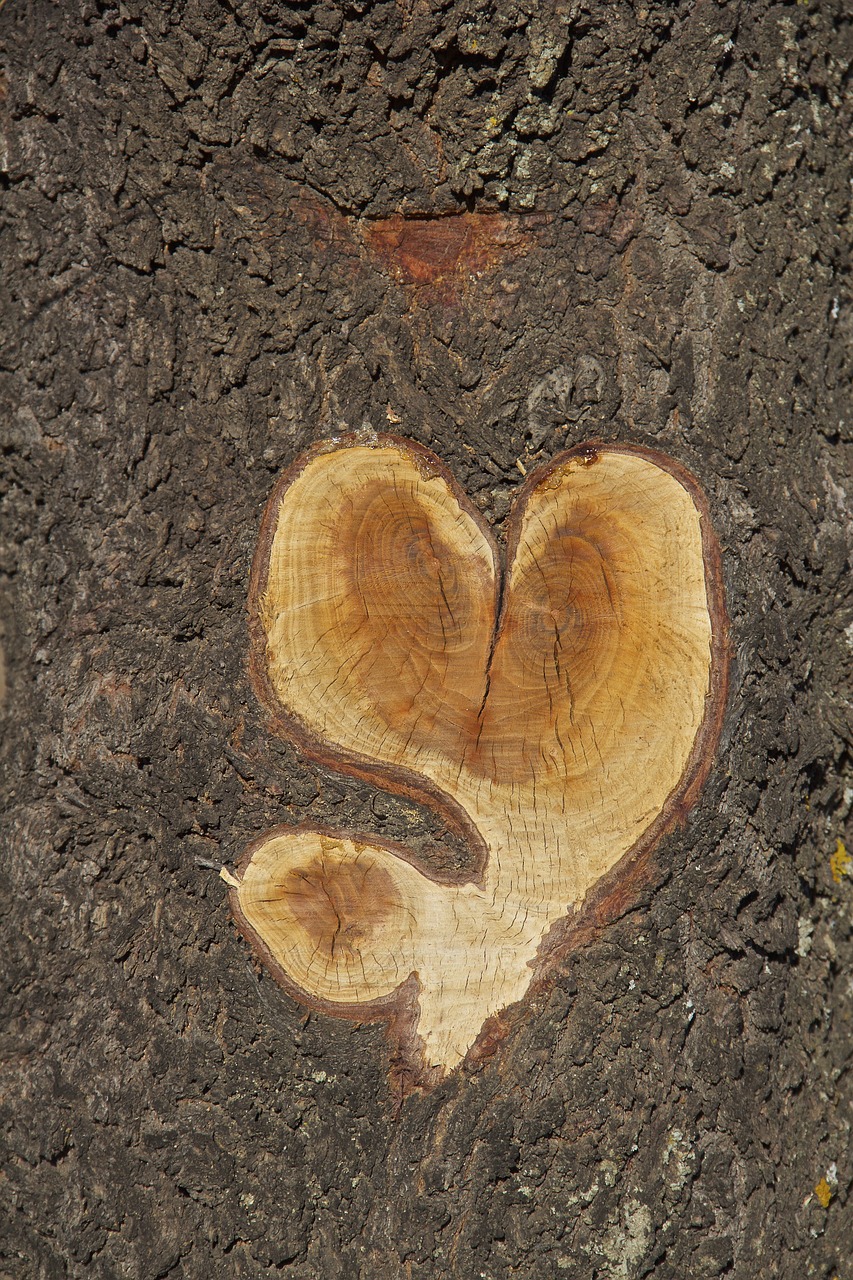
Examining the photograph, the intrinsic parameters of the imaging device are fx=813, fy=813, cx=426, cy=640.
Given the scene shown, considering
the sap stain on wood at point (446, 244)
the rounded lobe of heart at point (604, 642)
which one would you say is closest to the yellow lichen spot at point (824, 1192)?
the rounded lobe of heart at point (604, 642)

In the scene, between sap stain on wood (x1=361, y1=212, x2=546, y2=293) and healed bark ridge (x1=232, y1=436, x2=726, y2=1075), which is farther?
sap stain on wood (x1=361, y1=212, x2=546, y2=293)

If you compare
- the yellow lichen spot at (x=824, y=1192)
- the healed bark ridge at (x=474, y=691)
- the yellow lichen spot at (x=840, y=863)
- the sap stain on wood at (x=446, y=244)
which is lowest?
the yellow lichen spot at (x=824, y=1192)

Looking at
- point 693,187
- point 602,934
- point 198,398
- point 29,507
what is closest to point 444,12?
point 693,187

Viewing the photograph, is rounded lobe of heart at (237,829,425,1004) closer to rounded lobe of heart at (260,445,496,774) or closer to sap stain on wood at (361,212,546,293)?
rounded lobe of heart at (260,445,496,774)

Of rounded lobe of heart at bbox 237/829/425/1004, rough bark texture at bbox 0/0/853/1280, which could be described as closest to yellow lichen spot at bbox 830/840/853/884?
rough bark texture at bbox 0/0/853/1280

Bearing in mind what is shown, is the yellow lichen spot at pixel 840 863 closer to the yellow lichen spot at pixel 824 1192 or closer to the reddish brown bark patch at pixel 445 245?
the yellow lichen spot at pixel 824 1192

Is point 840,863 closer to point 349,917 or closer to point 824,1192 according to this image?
point 824,1192

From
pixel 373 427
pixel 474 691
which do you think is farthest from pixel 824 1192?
pixel 373 427
